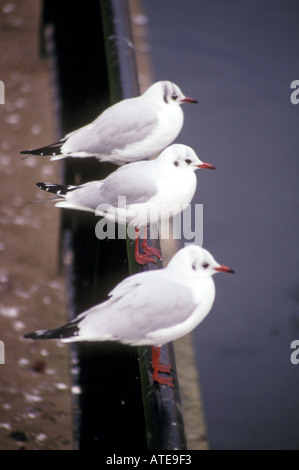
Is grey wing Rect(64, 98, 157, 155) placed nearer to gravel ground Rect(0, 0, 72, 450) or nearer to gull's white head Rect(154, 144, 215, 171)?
gull's white head Rect(154, 144, 215, 171)

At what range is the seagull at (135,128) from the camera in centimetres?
196

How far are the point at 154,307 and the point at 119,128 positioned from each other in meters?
0.64

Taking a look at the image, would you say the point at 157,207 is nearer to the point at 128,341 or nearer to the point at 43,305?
the point at 128,341

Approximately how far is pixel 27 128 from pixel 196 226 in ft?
6.02

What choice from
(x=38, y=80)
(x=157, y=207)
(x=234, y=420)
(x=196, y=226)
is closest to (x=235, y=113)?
(x=196, y=226)

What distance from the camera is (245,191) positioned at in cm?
364

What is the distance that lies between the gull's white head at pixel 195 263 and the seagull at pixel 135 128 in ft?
1.83

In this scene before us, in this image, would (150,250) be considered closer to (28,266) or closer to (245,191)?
(245,191)

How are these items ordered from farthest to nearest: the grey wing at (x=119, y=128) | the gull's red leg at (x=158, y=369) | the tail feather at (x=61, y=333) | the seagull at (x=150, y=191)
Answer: the grey wing at (x=119, y=128) → the seagull at (x=150, y=191) → the tail feather at (x=61, y=333) → the gull's red leg at (x=158, y=369)

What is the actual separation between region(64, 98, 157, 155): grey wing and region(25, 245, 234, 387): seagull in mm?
562

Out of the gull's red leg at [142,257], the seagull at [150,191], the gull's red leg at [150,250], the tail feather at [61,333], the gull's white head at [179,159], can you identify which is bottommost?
the tail feather at [61,333]

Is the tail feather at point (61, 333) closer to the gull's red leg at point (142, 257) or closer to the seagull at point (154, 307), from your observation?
the seagull at point (154, 307)

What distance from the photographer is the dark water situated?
2881mm

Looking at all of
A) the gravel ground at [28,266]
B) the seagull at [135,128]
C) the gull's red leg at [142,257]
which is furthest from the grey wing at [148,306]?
the gravel ground at [28,266]
